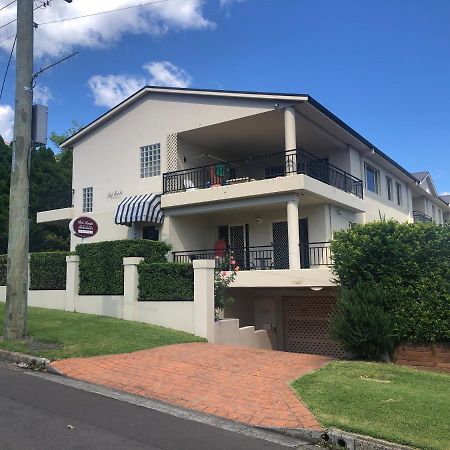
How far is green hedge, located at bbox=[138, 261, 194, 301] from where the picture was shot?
13.8 meters

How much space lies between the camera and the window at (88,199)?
2258 centimetres

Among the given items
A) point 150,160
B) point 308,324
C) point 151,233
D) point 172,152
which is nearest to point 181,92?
point 172,152

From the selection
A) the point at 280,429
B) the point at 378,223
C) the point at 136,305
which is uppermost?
the point at 378,223

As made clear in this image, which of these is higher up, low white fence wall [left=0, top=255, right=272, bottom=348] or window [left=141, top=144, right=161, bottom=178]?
window [left=141, top=144, right=161, bottom=178]

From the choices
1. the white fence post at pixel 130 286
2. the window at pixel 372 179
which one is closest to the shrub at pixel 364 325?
the white fence post at pixel 130 286

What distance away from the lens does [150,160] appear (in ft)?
68.2

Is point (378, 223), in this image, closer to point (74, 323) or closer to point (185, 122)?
point (74, 323)

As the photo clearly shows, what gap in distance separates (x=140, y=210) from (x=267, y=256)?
5.13m

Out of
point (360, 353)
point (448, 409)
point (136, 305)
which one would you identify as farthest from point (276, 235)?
point (448, 409)

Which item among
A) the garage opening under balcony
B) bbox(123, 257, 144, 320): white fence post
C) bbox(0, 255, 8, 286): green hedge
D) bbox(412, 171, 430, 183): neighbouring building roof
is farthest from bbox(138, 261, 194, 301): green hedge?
bbox(412, 171, 430, 183): neighbouring building roof

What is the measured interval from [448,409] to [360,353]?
→ 154 inches

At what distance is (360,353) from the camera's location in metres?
10.3

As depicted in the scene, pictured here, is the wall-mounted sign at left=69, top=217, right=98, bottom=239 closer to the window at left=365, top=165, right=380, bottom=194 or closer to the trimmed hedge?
the trimmed hedge

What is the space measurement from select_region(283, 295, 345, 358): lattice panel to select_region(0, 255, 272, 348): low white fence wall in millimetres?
1394
